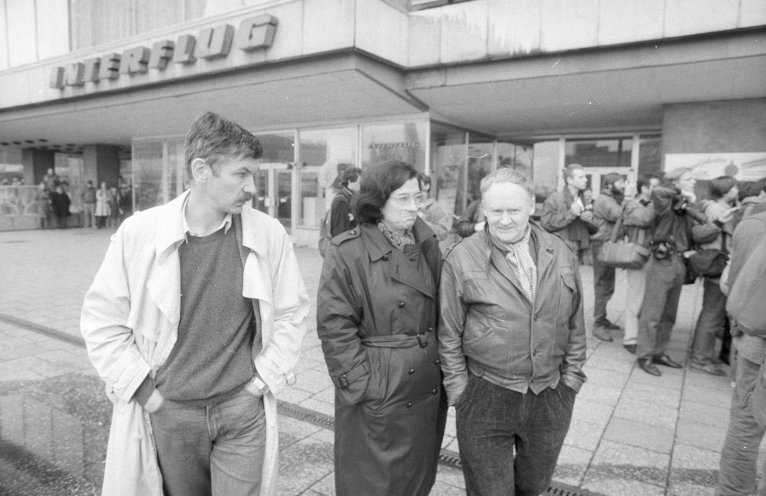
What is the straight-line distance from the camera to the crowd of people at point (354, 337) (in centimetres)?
195

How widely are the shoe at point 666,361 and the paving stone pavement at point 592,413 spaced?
0.08 metres

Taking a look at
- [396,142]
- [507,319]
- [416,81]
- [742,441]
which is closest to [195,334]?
[507,319]

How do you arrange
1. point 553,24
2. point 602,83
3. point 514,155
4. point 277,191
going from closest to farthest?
point 553,24 → point 602,83 → point 514,155 → point 277,191

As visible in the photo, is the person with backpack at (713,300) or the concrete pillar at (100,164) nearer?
the person with backpack at (713,300)

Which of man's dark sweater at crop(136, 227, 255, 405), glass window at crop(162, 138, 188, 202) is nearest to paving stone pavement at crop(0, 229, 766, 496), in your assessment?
man's dark sweater at crop(136, 227, 255, 405)

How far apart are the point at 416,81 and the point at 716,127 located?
5.83m

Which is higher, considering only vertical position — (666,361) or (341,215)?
(341,215)

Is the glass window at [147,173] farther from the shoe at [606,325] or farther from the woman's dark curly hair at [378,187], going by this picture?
the woman's dark curly hair at [378,187]

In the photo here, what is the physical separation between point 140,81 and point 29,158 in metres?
14.6

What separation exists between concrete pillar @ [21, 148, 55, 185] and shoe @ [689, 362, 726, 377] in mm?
27256

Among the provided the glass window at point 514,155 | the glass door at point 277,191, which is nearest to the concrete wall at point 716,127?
the glass window at point 514,155

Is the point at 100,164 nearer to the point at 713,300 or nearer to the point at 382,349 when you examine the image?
the point at 713,300

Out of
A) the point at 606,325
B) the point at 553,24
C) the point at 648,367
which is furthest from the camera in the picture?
the point at 553,24

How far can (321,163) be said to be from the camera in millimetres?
15117
